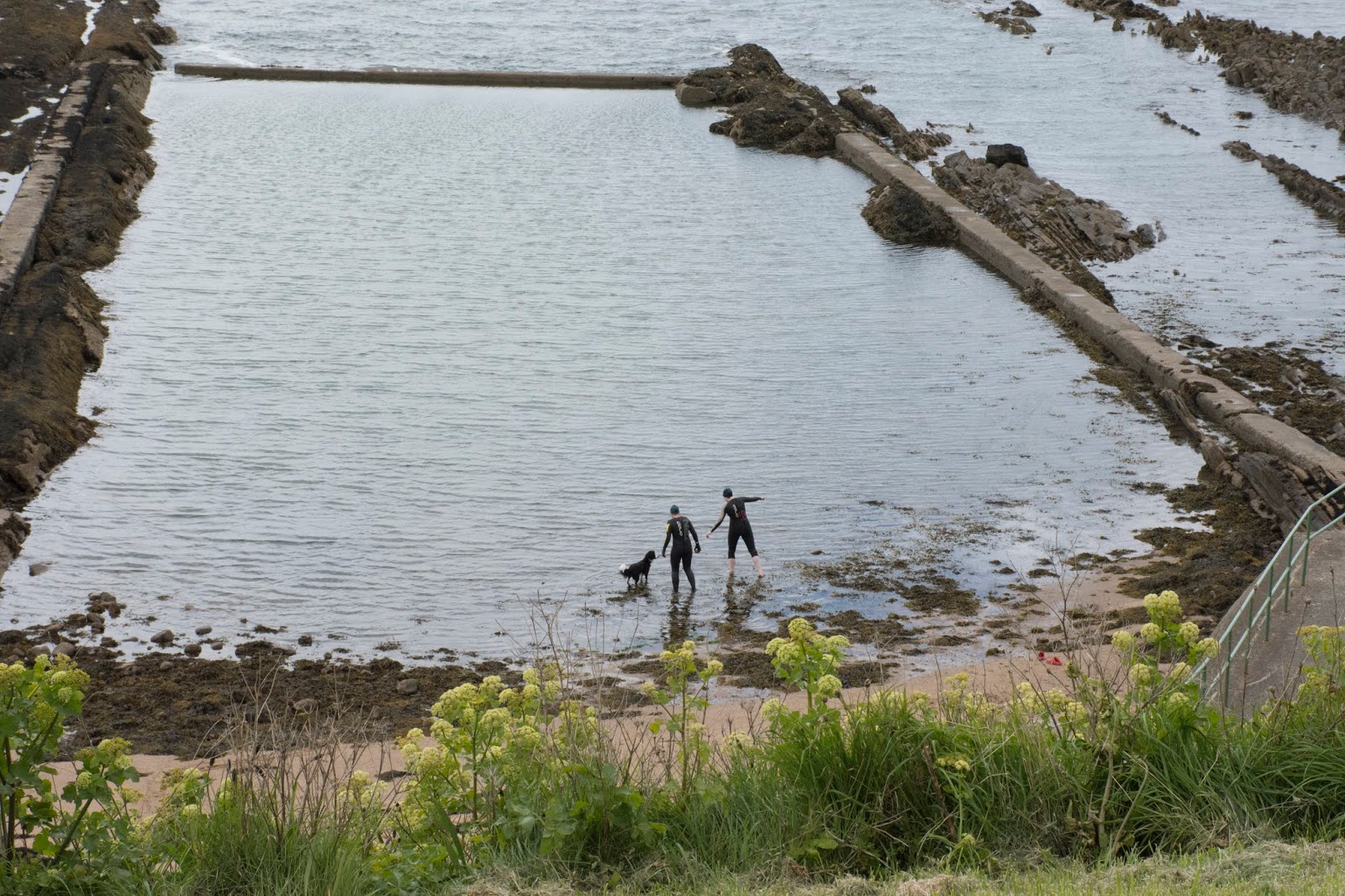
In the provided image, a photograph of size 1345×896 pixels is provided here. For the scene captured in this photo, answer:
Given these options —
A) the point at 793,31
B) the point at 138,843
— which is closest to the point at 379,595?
the point at 138,843

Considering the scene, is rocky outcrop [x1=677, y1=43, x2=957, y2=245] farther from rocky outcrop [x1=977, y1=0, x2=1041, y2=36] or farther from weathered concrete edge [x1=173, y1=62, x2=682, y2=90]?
rocky outcrop [x1=977, y1=0, x2=1041, y2=36]

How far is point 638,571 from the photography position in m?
13.8

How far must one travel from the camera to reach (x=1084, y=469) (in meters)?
16.8

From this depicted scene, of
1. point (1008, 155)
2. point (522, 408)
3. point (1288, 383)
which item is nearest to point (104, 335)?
point (522, 408)

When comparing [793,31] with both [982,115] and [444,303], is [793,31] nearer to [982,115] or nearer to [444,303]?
[982,115]

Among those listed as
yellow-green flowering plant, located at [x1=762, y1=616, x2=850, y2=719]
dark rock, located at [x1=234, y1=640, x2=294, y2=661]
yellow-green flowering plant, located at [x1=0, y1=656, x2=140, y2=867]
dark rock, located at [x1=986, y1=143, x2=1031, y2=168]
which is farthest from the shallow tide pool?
yellow-green flowering plant, located at [x1=0, y1=656, x2=140, y2=867]

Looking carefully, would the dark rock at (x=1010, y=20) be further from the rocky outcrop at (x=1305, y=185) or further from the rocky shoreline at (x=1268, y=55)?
the rocky outcrop at (x=1305, y=185)

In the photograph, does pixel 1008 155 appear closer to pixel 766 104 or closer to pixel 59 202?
pixel 766 104

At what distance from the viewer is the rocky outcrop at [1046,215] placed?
86.2 feet

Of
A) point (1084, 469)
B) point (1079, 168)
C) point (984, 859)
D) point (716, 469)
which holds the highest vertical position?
point (1079, 168)

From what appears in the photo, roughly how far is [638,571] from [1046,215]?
17477 mm

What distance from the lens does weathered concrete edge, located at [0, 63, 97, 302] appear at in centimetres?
2236

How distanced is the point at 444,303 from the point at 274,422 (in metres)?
5.50

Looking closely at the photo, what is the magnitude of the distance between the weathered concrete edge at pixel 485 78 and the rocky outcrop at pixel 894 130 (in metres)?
6.60
